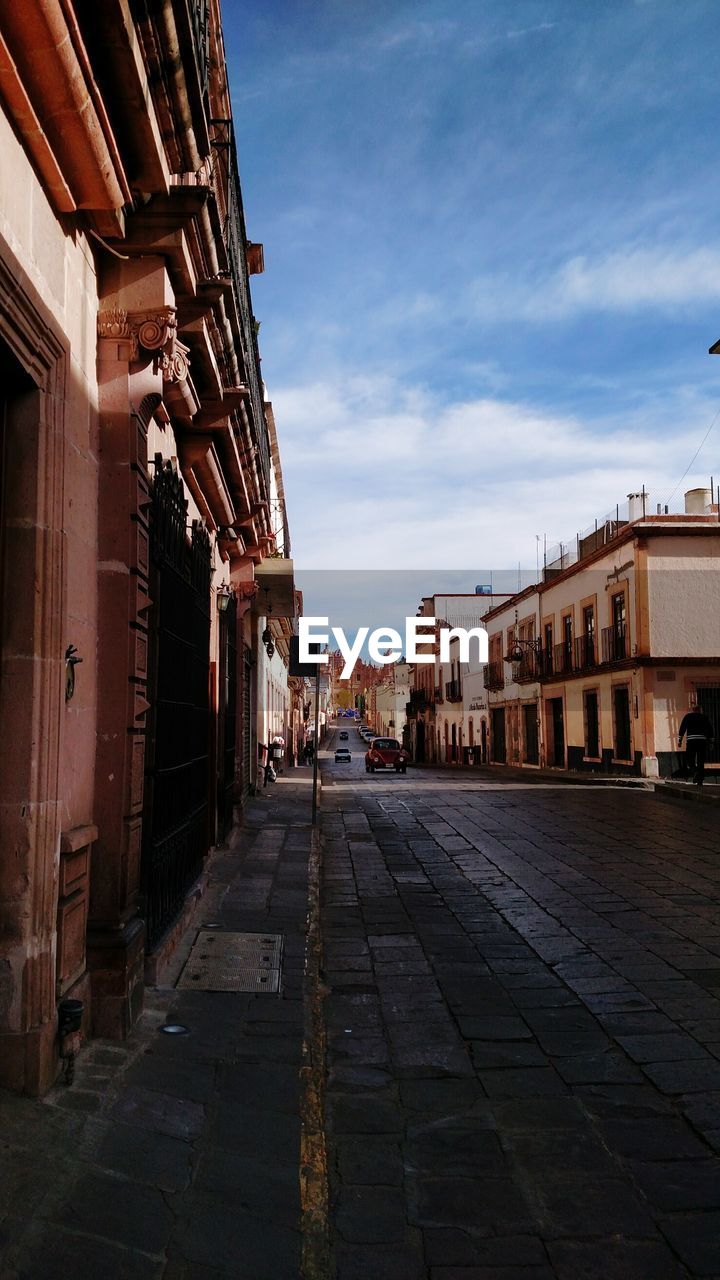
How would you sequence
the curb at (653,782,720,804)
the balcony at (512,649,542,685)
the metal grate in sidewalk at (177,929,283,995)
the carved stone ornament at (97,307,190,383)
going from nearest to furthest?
the carved stone ornament at (97,307,190,383), the metal grate in sidewalk at (177,929,283,995), the curb at (653,782,720,804), the balcony at (512,649,542,685)

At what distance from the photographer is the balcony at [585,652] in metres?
29.7

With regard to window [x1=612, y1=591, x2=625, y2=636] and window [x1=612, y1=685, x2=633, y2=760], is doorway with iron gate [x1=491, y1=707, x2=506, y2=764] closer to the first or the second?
window [x1=612, y1=685, x2=633, y2=760]

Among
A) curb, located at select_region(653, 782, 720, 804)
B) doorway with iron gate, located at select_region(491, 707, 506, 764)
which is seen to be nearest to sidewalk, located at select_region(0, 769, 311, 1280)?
curb, located at select_region(653, 782, 720, 804)

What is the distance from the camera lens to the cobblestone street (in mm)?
2820

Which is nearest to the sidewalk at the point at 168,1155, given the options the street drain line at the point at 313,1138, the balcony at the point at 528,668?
the street drain line at the point at 313,1138

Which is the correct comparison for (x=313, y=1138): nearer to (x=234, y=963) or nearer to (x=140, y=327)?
(x=234, y=963)

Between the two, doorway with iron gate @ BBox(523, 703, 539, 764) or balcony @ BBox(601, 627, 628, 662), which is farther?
doorway with iron gate @ BBox(523, 703, 539, 764)

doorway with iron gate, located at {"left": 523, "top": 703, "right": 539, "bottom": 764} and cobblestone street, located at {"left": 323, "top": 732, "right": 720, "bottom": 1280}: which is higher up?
doorway with iron gate, located at {"left": 523, "top": 703, "right": 539, "bottom": 764}

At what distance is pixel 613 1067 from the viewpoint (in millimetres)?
4164

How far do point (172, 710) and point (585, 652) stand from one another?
2596 cm

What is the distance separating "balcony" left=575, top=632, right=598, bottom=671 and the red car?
8120mm


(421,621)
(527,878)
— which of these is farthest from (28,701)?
(421,621)

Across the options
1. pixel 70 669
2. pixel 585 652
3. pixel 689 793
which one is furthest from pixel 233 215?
pixel 585 652

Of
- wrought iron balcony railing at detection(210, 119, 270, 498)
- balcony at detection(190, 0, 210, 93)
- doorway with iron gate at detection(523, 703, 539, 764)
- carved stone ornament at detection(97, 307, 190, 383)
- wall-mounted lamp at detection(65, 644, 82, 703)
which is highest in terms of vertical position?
wrought iron balcony railing at detection(210, 119, 270, 498)
